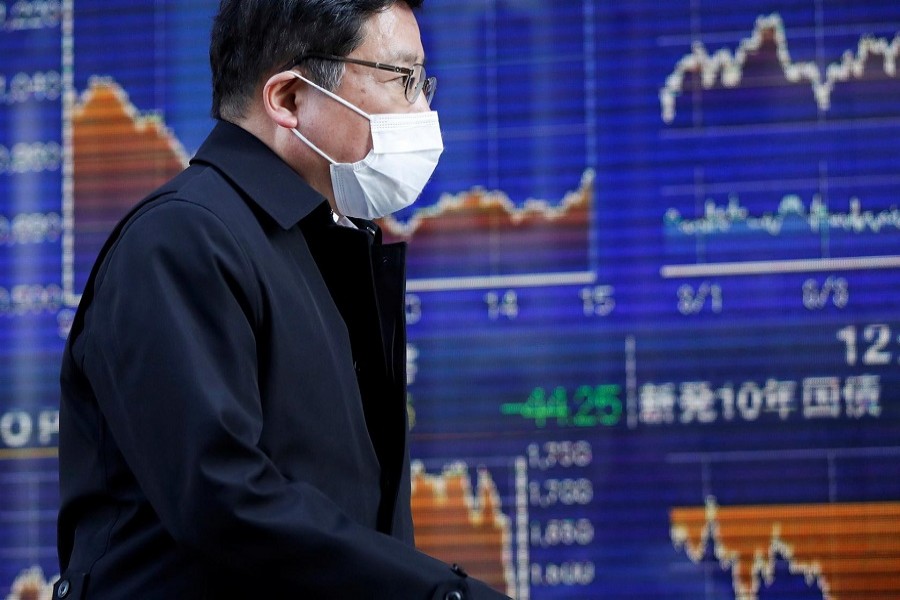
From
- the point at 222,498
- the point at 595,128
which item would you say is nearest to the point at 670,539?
the point at 595,128

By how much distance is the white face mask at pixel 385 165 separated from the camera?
1.55 m

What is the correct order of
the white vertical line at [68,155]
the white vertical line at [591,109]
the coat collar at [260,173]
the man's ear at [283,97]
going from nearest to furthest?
the coat collar at [260,173], the man's ear at [283,97], the white vertical line at [591,109], the white vertical line at [68,155]

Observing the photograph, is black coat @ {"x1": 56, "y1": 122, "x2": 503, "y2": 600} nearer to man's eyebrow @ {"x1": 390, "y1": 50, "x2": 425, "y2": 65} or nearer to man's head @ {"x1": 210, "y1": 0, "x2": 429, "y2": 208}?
man's head @ {"x1": 210, "y1": 0, "x2": 429, "y2": 208}

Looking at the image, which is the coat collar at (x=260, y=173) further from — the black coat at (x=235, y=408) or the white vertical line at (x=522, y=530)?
the white vertical line at (x=522, y=530)

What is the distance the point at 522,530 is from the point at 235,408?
1.84 m

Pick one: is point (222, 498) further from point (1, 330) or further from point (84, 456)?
point (1, 330)

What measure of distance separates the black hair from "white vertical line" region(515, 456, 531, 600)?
5.03ft

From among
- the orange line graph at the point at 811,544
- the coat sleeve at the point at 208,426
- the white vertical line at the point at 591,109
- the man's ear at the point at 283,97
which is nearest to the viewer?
the coat sleeve at the point at 208,426

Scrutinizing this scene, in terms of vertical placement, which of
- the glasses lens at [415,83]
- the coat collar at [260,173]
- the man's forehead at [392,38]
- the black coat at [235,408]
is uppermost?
the man's forehead at [392,38]

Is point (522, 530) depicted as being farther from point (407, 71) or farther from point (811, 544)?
point (407, 71)

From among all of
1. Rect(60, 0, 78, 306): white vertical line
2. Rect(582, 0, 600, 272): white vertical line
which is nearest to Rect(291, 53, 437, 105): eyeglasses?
Rect(582, 0, 600, 272): white vertical line

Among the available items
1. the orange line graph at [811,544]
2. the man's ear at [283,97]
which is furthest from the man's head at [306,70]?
the orange line graph at [811,544]

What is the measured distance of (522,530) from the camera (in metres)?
2.89

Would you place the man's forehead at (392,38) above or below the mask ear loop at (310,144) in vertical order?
above
